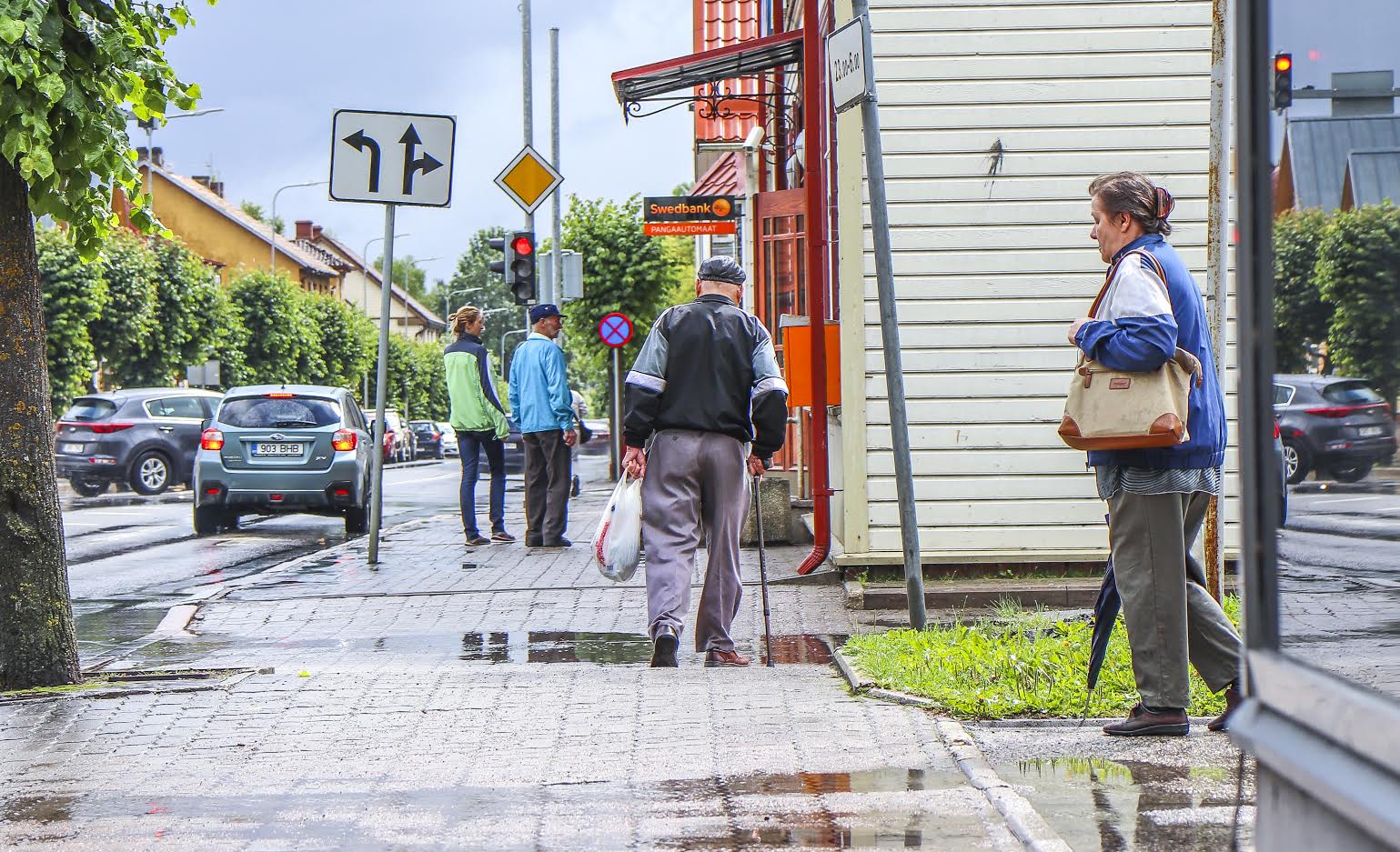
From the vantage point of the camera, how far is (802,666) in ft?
23.7

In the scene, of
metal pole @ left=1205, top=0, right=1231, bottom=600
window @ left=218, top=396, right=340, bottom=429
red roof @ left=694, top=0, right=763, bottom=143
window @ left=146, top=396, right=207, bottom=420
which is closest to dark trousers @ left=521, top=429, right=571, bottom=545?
window @ left=218, top=396, right=340, bottom=429

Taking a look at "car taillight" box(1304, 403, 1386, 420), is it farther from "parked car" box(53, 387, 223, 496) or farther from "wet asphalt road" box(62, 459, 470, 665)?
"parked car" box(53, 387, 223, 496)

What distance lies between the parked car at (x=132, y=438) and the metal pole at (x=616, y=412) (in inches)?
276

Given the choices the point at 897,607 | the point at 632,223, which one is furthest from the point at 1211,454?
the point at 632,223

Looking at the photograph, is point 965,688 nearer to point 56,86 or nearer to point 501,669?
point 501,669

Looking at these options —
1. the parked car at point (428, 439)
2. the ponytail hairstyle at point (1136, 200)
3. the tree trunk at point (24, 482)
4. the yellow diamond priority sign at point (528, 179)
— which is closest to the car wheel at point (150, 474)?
the yellow diamond priority sign at point (528, 179)

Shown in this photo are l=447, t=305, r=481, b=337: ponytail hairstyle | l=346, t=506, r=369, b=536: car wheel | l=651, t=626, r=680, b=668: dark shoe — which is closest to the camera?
l=651, t=626, r=680, b=668: dark shoe

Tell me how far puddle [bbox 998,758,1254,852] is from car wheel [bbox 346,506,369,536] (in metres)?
13.5

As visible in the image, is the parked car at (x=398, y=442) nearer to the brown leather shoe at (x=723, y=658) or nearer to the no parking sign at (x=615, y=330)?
the no parking sign at (x=615, y=330)

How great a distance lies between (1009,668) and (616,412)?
22.4 meters

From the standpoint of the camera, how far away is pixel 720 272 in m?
7.79

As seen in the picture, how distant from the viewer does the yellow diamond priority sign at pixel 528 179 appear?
53.1 ft

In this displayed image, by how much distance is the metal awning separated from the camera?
41.7 ft

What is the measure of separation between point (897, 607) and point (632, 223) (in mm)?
24104
